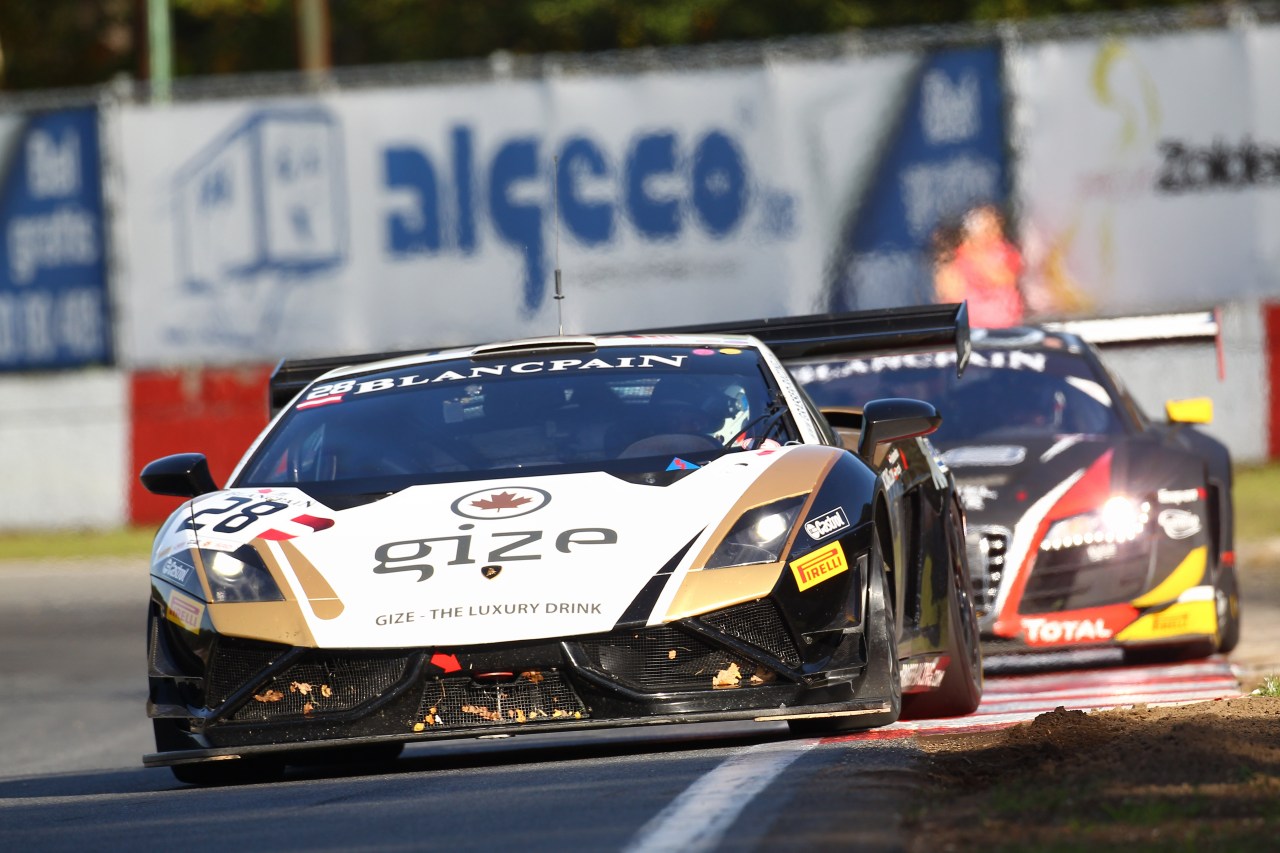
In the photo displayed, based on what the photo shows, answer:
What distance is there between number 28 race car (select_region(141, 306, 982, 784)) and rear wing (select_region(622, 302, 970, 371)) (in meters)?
1.15

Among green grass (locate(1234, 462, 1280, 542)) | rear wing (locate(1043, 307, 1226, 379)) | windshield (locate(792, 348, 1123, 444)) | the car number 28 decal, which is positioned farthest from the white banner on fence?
the car number 28 decal

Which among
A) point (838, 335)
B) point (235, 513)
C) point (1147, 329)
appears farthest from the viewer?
point (1147, 329)

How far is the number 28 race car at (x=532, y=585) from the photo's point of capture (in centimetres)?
665

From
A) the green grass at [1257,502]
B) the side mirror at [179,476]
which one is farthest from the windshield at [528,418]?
the green grass at [1257,502]

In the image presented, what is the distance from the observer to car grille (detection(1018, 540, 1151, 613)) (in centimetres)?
1019

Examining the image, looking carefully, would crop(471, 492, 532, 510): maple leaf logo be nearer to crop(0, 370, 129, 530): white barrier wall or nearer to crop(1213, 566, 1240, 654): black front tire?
crop(1213, 566, 1240, 654): black front tire

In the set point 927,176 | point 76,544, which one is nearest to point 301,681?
point 927,176

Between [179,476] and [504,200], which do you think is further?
[504,200]

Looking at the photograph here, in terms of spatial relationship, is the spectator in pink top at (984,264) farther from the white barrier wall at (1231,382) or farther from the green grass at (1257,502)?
the green grass at (1257,502)

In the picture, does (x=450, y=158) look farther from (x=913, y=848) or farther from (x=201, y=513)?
(x=913, y=848)

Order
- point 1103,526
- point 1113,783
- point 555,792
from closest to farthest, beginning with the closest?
point 1113,783 < point 555,792 < point 1103,526

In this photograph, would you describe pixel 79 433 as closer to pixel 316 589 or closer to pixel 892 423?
pixel 892 423

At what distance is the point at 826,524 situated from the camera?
22.9ft

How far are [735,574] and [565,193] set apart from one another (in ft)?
56.9
